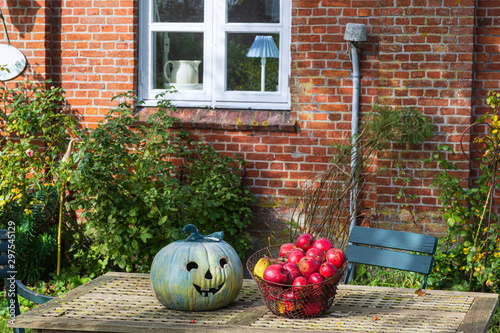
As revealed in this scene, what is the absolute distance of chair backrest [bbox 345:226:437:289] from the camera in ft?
11.5

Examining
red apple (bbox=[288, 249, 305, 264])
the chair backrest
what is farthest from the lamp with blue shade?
red apple (bbox=[288, 249, 305, 264])

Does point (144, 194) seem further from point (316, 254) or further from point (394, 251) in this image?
point (316, 254)

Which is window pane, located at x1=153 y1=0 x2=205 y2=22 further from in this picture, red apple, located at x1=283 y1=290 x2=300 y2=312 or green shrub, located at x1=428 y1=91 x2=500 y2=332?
red apple, located at x1=283 y1=290 x2=300 y2=312

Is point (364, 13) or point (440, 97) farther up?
point (364, 13)

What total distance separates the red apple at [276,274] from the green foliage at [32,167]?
10.6 ft

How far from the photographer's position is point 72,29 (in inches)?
225

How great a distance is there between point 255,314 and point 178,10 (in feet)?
12.6

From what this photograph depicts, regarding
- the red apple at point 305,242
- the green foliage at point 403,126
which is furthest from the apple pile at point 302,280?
Result: the green foliage at point 403,126

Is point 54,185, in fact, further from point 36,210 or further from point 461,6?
point 461,6

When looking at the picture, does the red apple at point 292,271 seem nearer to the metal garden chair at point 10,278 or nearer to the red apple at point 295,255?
the red apple at point 295,255

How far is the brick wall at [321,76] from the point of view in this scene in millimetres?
5027

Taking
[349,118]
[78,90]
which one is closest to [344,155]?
[349,118]

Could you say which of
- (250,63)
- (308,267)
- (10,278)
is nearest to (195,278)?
(308,267)

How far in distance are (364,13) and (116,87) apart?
2273 millimetres
